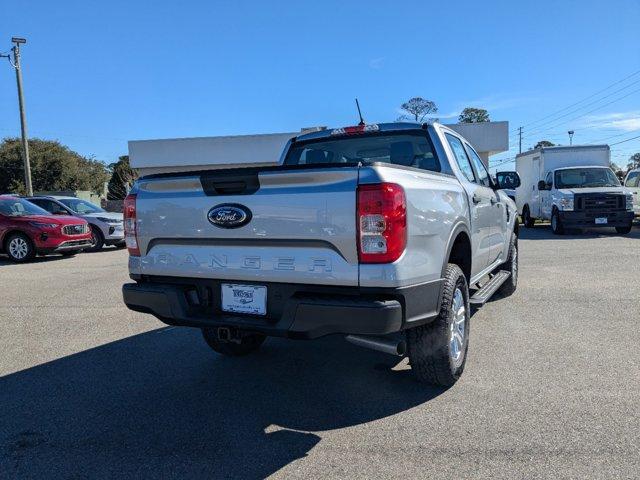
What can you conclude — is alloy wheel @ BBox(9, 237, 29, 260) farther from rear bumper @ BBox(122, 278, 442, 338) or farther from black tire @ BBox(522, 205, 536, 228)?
black tire @ BBox(522, 205, 536, 228)

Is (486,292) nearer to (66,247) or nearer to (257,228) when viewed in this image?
(257,228)

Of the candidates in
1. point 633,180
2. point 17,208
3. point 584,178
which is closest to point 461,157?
point 17,208

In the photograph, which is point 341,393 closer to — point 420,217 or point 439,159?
point 420,217

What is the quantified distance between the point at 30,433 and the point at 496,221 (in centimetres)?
476

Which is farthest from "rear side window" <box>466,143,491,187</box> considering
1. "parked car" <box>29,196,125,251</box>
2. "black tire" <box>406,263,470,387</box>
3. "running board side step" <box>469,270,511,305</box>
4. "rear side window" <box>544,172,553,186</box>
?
"rear side window" <box>544,172,553,186</box>

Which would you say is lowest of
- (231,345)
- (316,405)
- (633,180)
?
(316,405)

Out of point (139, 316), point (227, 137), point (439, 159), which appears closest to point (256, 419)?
point (439, 159)

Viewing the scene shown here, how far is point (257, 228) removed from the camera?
127 inches

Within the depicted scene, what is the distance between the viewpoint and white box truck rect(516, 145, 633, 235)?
15297 millimetres

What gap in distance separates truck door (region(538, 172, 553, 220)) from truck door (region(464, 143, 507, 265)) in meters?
11.9

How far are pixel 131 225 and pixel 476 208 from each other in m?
2.92

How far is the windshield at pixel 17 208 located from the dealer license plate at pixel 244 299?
1133 centimetres

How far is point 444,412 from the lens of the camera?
348 centimetres

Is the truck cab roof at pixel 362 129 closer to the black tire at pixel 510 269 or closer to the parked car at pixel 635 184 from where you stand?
the black tire at pixel 510 269
